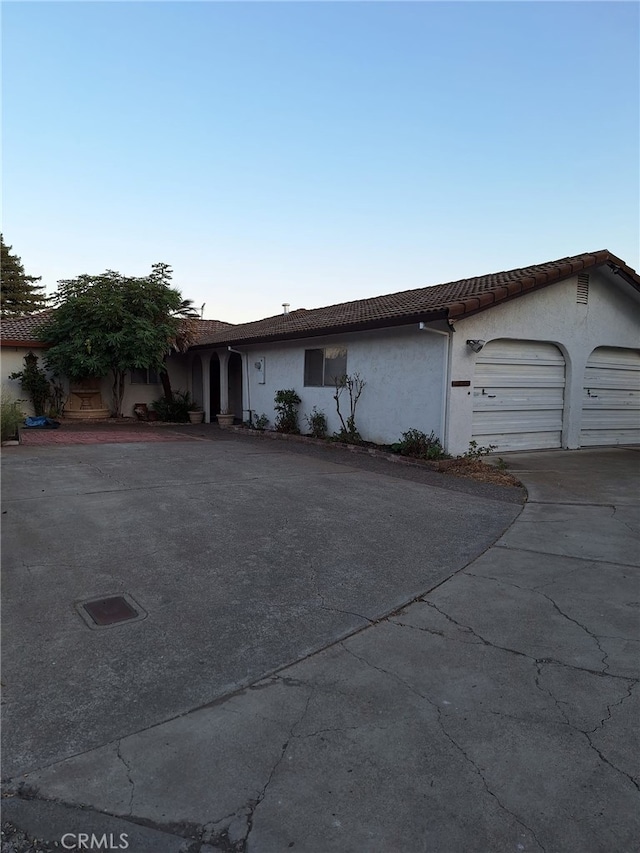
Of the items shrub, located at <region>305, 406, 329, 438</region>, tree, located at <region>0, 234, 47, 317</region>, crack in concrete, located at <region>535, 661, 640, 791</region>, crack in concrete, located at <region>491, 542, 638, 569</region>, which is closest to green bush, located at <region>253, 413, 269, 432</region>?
shrub, located at <region>305, 406, 329, 438</region>

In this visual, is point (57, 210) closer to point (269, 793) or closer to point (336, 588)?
point (336, 588)

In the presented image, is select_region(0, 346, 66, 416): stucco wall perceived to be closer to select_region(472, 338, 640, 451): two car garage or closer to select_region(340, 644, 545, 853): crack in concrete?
select_region(472, 338, 640, 451): two car garage

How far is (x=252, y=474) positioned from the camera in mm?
8953

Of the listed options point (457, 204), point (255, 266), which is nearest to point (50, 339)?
point (255, 266)

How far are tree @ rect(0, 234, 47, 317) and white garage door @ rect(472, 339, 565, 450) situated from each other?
48407 mm

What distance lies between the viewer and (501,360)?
36.1 feet

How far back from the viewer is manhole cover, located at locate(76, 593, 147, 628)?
352cm

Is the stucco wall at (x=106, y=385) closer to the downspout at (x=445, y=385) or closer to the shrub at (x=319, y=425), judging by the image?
the shrub at (x=319, y=425)

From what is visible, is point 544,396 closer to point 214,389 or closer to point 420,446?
point 420,446

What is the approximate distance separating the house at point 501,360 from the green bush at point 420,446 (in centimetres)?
19

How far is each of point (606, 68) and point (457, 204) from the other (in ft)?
16.1

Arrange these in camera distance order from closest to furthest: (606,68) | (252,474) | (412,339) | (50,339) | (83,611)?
(83,611)
(252,474)
(606,68)
(412,339)
(50,339)

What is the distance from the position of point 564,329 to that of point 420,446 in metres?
4.69

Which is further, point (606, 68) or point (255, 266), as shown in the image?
point (255, 266)
